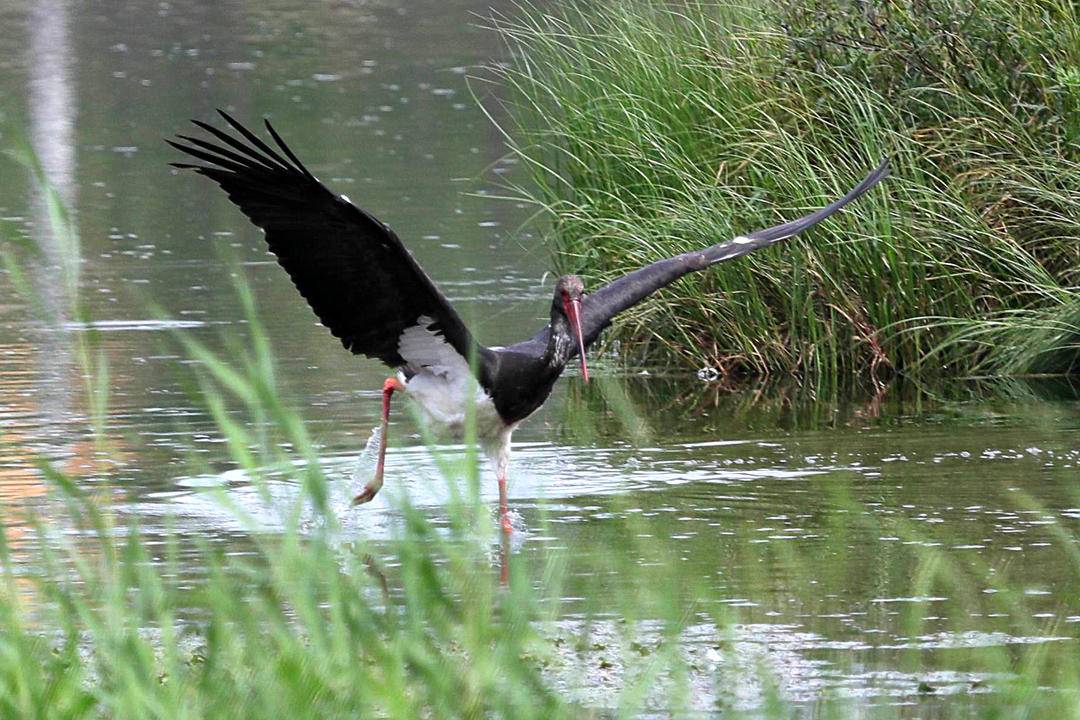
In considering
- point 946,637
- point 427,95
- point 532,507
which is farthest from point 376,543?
point 427,95

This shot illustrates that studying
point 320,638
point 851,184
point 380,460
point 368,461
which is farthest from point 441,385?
point 320,638

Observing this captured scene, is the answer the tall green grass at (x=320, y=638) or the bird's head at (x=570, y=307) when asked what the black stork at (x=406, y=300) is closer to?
the bird's head at (x=570, y=307)

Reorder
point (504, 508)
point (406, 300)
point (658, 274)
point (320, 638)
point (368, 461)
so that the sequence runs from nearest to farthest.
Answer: point (320, 638)
point (406, 300)
point (504, 508)
point (658, 274)
point (368, 461)

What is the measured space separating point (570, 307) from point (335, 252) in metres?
1.07

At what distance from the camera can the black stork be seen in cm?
714

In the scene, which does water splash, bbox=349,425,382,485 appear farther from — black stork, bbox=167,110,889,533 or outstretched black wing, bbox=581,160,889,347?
outstretched black wing, bbox=581,160,889,347

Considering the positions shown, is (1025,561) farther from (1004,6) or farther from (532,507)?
(1004,6)

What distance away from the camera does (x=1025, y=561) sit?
705 centimetres

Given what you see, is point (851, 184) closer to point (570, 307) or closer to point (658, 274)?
→ point (658, 274)

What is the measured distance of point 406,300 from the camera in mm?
7633

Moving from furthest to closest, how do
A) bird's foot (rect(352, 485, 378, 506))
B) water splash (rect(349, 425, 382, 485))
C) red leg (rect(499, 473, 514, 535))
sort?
water splash (rect(349, 425, 382, 485)), red leg (rect(499, 473, 514, 535)), bird's foot (rect(352, 485, 378, 506))

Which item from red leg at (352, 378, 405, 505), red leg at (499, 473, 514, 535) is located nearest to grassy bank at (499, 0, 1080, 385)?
red leg at (352, 378, 405, 505)

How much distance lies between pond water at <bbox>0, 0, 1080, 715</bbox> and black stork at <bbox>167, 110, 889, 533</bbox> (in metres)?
0.28

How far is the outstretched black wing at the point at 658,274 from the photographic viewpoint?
320 inches
